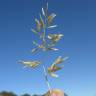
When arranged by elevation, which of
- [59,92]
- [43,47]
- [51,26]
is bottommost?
[59,92]

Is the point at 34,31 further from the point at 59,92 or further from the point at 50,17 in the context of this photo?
the point at 59,92

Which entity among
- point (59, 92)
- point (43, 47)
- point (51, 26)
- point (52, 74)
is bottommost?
point (59, 92)

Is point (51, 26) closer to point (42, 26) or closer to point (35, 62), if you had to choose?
point (42, 26)

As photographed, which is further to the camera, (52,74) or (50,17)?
(50,17)

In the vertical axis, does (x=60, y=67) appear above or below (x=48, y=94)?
above

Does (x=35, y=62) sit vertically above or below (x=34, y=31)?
below

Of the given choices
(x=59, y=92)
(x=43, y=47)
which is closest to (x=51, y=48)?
(x=43, y=47)

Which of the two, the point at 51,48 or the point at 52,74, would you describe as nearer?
the point at 52,74

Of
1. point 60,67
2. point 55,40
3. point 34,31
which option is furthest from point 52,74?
point 34,31
